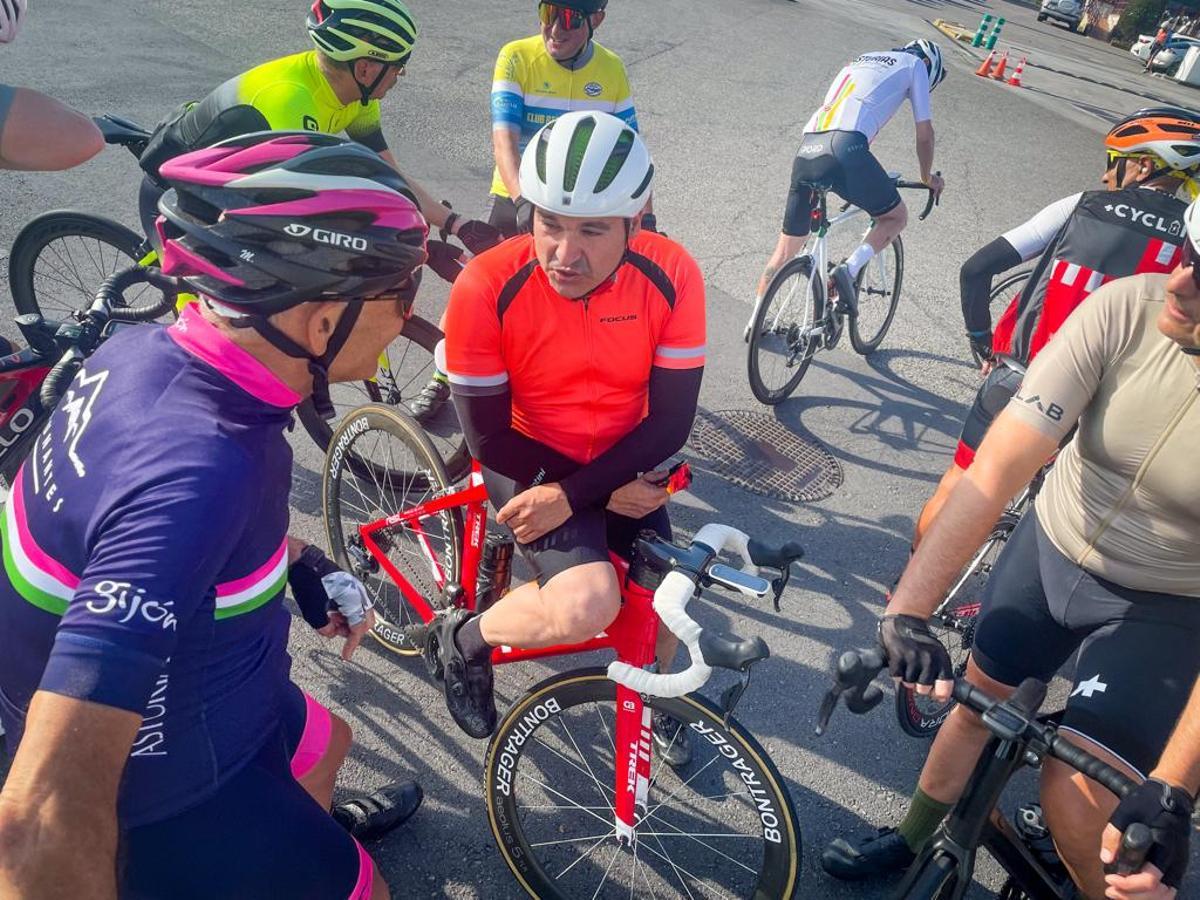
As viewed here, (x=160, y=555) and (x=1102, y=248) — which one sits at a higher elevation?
(x=1102, y=248)

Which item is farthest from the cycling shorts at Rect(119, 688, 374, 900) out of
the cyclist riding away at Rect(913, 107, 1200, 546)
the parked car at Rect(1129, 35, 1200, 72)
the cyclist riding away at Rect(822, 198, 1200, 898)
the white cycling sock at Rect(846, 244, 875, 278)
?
the parked car at Rect(1129, 35, 1200, 72)

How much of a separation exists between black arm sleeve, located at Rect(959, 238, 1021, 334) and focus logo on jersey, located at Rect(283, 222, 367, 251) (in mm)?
3237

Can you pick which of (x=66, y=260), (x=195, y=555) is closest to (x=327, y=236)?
(x=195, y=555)

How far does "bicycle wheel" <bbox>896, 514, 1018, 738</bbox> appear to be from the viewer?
3.88 meters

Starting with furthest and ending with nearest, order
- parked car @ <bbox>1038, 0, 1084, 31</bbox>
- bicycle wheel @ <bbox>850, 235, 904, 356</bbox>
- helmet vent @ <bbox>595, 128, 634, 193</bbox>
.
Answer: parked car @ <bbox>1038, 0, 1084, 31</bbox>
bicycle wheel @ <bbox>850, 235, 904, 356</bbox>
helmet vent @ <bbox>595, 128, 634, 193</bbox>

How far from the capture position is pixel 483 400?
9.87 ft

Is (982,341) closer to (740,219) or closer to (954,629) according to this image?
(954,629)

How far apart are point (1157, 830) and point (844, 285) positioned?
485 centimetres

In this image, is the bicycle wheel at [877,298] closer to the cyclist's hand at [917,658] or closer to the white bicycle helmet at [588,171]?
the white bicycle helmet at [588,171]

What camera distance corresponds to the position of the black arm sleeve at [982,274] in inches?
173

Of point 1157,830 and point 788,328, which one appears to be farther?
point 788,328

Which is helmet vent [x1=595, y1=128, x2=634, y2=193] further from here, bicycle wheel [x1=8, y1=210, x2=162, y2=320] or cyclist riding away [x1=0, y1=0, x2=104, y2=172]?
bicycle wheel [x1=8, y1=210, x2=162, y2=320]

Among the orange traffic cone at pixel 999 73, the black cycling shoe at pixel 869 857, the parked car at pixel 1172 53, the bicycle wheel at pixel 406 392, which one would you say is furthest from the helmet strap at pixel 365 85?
the parked car at pixel 1172 53

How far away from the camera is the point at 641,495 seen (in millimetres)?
3061
